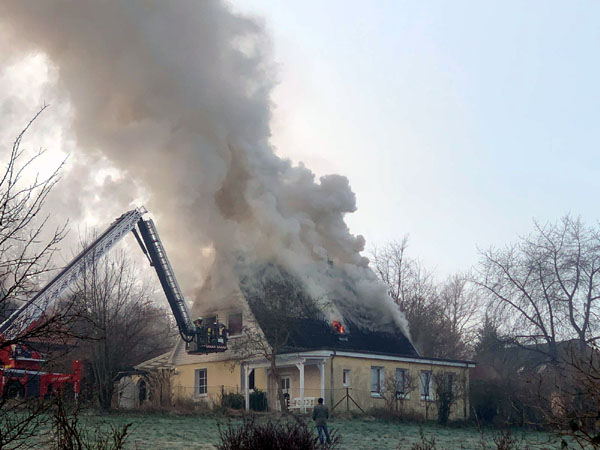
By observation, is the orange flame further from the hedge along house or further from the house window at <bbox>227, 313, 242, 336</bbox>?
the house window at <bbox>227, 313, 242, 336</bbox>

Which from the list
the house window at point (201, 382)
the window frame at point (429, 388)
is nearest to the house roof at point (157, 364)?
the house window at point (201, 382)

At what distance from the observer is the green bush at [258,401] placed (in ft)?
107

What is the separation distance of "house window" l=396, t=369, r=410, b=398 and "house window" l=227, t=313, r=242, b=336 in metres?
7.99

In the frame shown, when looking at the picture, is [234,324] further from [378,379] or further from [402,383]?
[402,383]

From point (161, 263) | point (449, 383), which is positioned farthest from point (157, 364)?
point (449, 383)

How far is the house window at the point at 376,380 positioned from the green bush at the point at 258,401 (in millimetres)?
4966

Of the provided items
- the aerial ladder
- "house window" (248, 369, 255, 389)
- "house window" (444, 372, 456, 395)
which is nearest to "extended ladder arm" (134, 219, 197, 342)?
the aerial ladder

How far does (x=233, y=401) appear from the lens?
1284 inches

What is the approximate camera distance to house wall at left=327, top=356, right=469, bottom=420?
31.8 m

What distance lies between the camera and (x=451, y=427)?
30.3 meters

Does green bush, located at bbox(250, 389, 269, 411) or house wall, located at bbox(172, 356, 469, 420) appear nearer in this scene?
house wall, located at bbox(172, 356, 469, 420)

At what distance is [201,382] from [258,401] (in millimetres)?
4792

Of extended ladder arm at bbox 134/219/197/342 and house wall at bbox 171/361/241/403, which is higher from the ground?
extended ladder arm at bbox 134/219/197/342

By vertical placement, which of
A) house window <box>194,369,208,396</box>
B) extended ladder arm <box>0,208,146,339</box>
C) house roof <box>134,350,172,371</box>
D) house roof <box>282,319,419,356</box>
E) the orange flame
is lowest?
house window <box>194,369,208,396</box>
